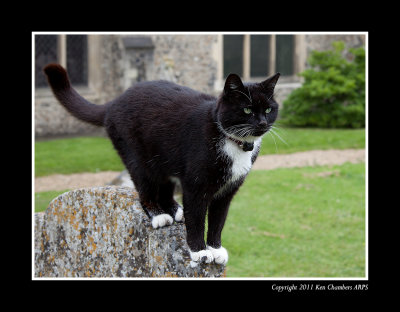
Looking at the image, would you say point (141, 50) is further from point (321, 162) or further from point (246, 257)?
point (246, 257)

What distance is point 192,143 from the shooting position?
10.6 ft

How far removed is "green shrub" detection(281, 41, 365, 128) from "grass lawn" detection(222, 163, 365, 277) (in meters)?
4.28

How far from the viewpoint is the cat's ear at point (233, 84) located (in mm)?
2959

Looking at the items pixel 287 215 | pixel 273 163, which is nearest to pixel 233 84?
pixel 287 215

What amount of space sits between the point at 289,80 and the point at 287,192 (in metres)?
9.63

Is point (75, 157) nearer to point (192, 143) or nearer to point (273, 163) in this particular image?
point (273, 163)

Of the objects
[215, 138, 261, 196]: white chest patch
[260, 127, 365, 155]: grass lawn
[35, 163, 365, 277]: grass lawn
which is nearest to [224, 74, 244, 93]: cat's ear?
[215, 138, 261, 196]: white chest patch

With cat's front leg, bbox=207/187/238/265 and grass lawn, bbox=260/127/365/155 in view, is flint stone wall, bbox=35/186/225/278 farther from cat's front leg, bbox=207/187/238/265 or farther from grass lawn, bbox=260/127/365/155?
grass lawn, bbox=260/127/365/155

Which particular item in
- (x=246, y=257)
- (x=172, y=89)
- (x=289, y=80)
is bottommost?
(x=246, y=257)

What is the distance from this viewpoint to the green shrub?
569 inches

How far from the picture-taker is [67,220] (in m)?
4.25

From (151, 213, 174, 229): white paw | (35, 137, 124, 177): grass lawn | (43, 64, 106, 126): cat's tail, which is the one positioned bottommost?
(151, 213, 174, 229): white paw

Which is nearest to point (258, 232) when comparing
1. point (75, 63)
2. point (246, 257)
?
point (246, 257)

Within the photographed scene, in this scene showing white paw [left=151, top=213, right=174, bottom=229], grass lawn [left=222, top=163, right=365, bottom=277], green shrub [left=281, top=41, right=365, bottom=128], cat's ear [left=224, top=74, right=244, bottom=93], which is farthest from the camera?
green shrub [left=281, top=41, right=365, bottom=128]
